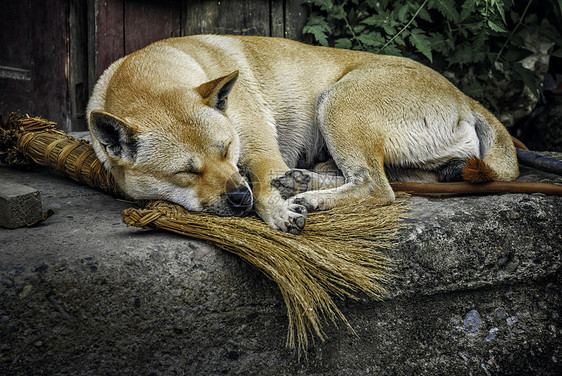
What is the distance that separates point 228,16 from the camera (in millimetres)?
3928

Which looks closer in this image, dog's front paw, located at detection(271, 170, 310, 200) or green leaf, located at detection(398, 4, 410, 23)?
dog's front paw, located at detection(271, 170, 310, 200)

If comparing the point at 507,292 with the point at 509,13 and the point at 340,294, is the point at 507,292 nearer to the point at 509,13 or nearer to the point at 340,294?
the point at 340,294

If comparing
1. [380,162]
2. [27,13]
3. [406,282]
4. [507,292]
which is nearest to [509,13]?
[380,162]

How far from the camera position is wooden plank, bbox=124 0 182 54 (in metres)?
3.89

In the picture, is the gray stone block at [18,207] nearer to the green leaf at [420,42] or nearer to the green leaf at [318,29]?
the green leaf at [318,29]

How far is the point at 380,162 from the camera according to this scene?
2762mm

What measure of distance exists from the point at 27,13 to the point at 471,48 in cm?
403

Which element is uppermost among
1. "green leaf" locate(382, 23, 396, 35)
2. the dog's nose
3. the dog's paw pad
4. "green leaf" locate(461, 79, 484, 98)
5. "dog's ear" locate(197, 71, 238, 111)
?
"green leaf" locate(382, 23, 396, 35)

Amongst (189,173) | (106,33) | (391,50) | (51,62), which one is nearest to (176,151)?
(189,173)

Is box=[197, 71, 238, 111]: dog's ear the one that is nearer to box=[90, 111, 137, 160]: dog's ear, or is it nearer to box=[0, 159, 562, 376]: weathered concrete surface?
box=[90, 111, 137, 160]: dog's ear

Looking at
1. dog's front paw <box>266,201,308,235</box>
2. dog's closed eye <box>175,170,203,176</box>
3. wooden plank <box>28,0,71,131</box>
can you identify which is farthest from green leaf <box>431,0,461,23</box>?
wooden plank <box>28,0,71,131</box>

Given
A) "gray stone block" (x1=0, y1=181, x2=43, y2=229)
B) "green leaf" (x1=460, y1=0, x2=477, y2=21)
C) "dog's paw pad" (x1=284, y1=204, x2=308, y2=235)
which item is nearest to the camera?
"gray stone block" (x1=0, y1=181, x2=43, y2=229)

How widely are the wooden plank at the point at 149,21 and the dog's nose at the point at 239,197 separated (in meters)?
2.27

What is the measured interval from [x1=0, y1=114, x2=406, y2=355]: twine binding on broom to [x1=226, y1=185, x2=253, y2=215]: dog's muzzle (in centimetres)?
8
